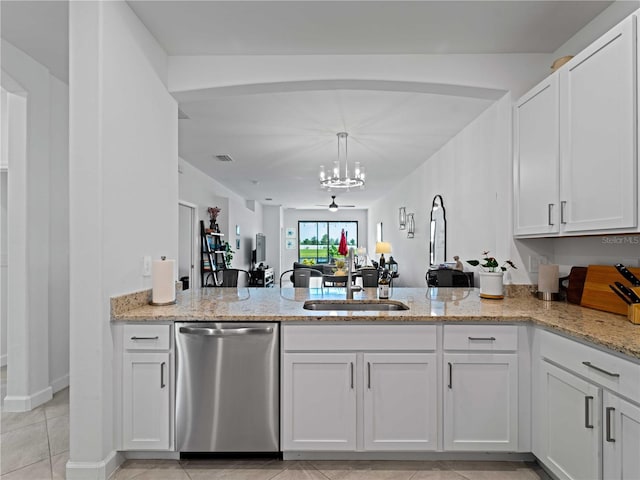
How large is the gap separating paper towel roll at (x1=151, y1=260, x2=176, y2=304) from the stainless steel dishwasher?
15.1 inches

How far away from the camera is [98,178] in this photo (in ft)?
6.72

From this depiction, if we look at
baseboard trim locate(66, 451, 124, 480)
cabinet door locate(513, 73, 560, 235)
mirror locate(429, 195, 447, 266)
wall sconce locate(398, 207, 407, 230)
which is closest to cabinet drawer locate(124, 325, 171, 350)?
baseboard trim locate(66, 451, 124, 480)

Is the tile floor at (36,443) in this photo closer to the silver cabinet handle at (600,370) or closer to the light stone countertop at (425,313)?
the light stone countertop at (425,313)

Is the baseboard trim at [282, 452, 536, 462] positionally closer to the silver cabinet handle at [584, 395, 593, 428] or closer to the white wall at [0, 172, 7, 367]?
the silver cabinet handle at [584, 395, 593, 428]

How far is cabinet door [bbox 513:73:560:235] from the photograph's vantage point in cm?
228

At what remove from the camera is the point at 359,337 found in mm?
2145

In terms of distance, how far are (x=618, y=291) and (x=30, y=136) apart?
167 inches

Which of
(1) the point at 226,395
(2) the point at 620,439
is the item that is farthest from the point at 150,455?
(2) the point at 620,439

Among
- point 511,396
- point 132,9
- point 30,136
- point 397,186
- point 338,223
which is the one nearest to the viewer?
point 511,396

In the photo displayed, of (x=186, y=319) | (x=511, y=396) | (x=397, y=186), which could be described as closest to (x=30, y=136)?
(x=186, y=319)

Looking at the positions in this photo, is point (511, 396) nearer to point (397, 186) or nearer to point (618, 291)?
point (618, 291)

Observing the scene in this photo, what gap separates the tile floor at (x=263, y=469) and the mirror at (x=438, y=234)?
3.21m

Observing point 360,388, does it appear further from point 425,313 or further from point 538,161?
point 538,161

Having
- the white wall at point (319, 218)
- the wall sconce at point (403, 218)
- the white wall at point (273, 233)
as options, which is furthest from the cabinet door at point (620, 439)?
the white wall at point (319, 218)
